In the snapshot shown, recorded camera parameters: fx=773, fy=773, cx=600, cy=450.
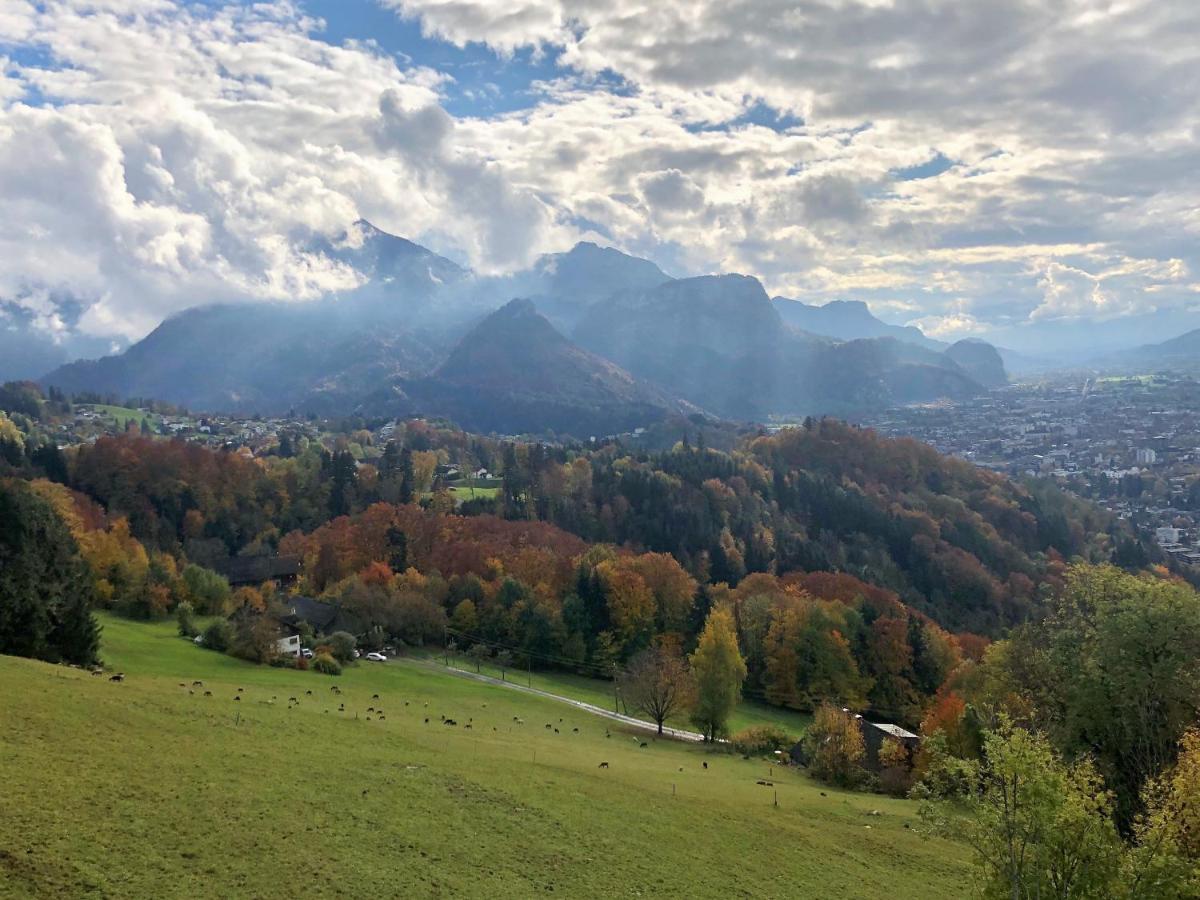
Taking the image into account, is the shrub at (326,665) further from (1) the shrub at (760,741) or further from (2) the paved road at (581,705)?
(1) the shrub at (760,741)

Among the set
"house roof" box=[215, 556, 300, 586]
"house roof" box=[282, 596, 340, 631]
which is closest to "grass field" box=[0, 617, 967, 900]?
"house roof" box=[282, 596, 340, 631]

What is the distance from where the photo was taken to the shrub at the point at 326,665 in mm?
54969

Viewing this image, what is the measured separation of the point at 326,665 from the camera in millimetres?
55125

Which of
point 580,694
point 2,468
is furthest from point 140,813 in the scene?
point 2,468

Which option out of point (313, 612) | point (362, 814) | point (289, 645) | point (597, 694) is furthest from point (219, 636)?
point (362, 814)

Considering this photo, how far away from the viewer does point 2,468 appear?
100 metres

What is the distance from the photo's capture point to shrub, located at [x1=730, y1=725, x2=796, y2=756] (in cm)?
5350

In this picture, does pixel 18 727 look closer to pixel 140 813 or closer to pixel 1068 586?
pixel 140 813

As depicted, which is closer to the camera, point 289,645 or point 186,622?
point 186,622

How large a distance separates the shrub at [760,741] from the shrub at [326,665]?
1130 inches

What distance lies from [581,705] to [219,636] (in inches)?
1103

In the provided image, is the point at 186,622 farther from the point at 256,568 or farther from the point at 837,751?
the point at 837,751

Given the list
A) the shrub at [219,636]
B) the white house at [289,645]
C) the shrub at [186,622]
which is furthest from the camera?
the shrub at [186,622]

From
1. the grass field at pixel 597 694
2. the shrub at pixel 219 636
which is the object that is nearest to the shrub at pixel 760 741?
the grass field at pixel 597 694
